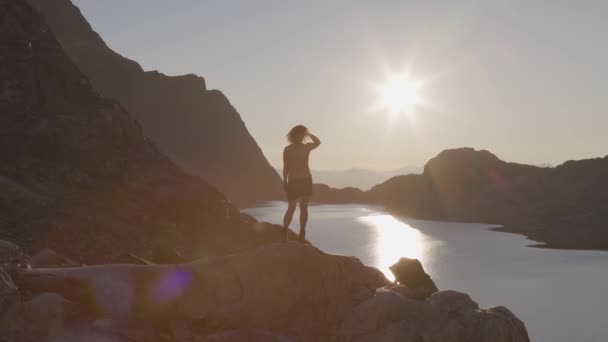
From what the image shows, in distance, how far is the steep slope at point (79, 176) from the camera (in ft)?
76.9

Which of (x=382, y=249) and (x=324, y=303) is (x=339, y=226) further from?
(x=324, y=303)

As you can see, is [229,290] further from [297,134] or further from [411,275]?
[411,275]

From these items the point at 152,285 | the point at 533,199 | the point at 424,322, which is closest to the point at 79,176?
the point at 152,285

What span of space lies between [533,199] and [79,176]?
169513 mm

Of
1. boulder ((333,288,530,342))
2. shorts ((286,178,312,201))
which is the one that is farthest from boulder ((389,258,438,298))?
shorts ((286,178,312,201))

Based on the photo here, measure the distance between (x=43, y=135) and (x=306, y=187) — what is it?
22310mm

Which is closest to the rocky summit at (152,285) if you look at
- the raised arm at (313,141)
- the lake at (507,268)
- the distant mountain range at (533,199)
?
the raised arm at (313,141)

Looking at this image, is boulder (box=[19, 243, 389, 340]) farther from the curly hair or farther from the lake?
the lake

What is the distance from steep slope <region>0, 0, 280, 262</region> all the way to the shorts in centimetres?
1180

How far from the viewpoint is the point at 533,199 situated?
174m

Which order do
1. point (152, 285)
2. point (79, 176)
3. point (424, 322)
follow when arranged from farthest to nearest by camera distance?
point (79, 176) → point (424, 322) → point (152, 285)

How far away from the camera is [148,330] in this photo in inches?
402

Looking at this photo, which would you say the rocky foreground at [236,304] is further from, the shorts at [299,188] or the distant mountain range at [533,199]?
the distant mountain range at [533,199]

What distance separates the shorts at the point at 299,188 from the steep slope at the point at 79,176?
38.7 feet
